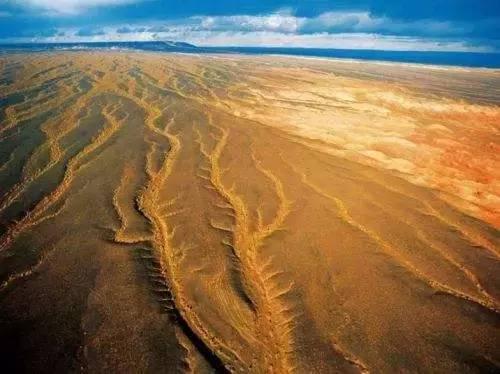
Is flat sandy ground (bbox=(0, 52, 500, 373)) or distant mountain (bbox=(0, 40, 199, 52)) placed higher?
flat sandy ground (bbox=(0, 52, 500, 373))

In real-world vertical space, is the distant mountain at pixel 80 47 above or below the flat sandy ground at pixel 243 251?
below

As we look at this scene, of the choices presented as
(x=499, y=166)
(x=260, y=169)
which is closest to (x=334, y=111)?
(x=499, y=166)

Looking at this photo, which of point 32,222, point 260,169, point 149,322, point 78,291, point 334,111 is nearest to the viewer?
point 149,322

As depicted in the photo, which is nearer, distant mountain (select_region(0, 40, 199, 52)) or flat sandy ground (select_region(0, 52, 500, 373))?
flat sandy ground (select_region(0, 52, 500, 373))

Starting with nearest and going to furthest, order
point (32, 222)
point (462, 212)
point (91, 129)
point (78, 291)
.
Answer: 1. point (78, 291)
2. point (32, 222)
3. point (462, 212)
4. point (91, 129)

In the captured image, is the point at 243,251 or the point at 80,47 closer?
the point at 243,251

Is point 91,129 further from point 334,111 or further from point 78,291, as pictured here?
point 334,111

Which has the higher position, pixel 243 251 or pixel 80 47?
pixel 243 251

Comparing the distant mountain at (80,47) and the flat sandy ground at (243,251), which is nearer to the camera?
the flat sandy ground at (243,251)
